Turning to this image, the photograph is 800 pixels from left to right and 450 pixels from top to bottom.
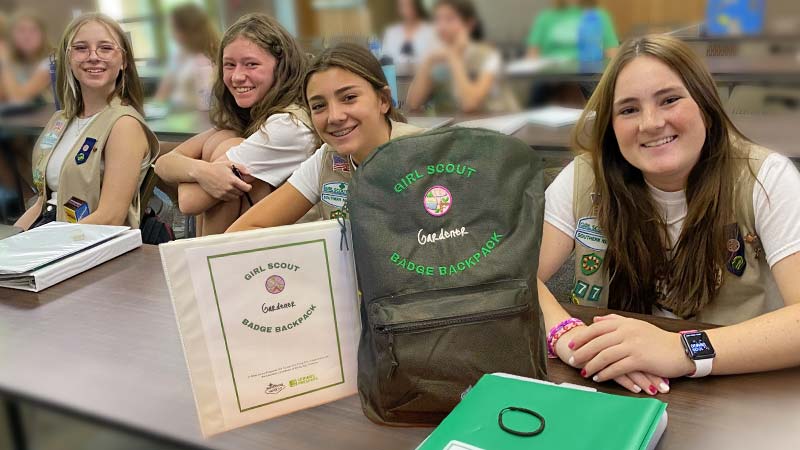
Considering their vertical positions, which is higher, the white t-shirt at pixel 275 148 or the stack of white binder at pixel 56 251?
the white t-shirt at pixel 275 148

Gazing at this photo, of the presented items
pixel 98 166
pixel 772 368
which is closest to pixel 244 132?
pixel 98 166

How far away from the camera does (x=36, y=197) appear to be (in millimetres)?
2240

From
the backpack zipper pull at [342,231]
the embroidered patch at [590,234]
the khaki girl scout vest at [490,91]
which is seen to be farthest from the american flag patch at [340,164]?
the backpack zipper pull at [342,231]

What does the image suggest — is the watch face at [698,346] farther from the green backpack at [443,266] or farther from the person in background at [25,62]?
the person in background at [25,62]

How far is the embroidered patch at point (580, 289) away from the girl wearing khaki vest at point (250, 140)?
899 mm

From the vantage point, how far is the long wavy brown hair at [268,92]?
1.84m

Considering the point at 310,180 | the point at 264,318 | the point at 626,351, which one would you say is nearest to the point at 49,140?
the point at 310,180

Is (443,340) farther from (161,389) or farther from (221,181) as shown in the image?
(221,181)

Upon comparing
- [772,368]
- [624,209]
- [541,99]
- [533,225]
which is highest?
[541,99]

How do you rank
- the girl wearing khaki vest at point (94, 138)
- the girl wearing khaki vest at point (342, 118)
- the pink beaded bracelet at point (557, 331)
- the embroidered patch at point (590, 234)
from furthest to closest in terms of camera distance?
the girl wearing khaki vest at point (94, 138)
the girl wearing khaki vest at point (342, 118)
the embroidered patch at point (590, 234)
the pink beaded bracelet at point (557, 331)

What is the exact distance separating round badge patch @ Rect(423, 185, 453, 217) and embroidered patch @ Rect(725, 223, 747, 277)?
597mm

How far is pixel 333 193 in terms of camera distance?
1582 mm

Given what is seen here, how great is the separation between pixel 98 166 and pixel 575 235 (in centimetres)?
148

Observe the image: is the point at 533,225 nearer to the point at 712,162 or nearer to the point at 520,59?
the point at 520,59
